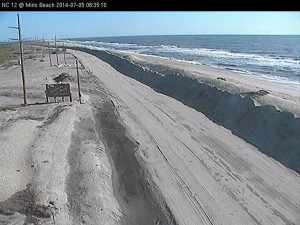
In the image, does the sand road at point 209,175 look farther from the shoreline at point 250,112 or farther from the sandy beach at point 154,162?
the shoreline at point 250,112

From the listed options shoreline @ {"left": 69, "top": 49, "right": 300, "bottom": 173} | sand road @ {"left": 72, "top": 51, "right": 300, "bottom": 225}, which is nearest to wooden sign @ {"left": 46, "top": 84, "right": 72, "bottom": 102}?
sand road @ {"left": 72, "top": 51, "right": 300, "bottom": 225}

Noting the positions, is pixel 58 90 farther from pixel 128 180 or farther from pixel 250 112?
pixel 128 180

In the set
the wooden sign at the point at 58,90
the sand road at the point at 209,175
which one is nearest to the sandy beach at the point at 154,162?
the sand road at the point at 209,175

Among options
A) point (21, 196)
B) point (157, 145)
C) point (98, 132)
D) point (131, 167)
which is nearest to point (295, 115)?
point (157, 145)

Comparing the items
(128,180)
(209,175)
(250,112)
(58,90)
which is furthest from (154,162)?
(58,90)

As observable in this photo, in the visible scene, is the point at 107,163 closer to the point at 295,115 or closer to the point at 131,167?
the point at 131,167
